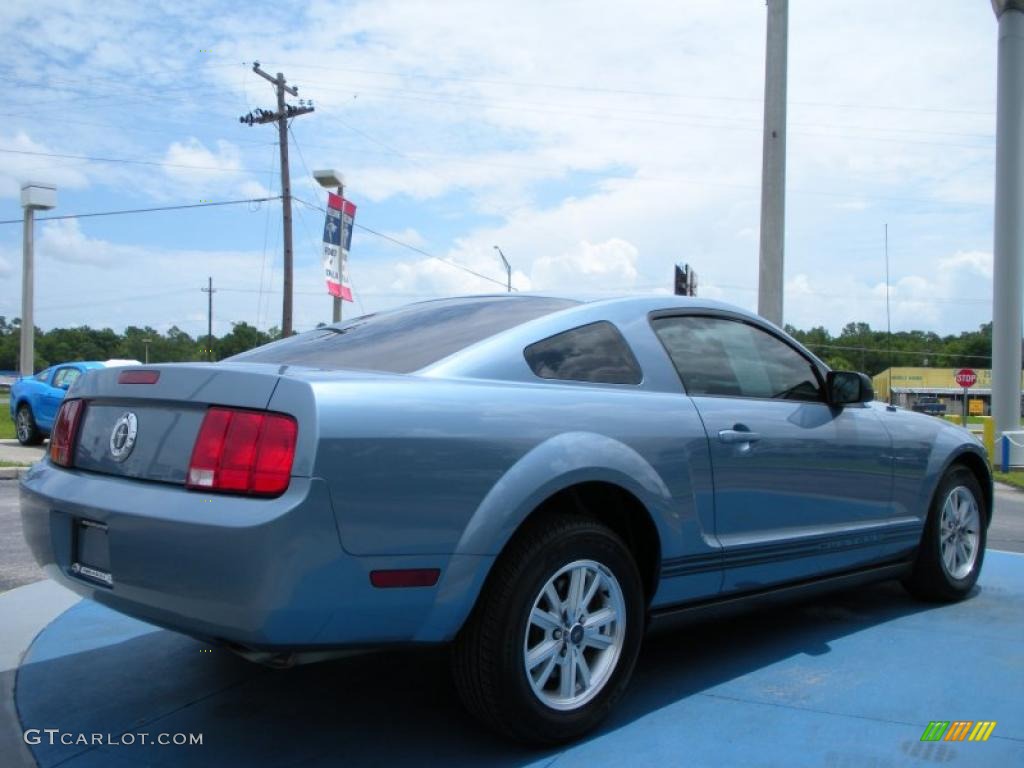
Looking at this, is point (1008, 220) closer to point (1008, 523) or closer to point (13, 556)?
point (1008, 523)

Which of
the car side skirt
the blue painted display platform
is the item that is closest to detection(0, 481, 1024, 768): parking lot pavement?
the blue painted display platform

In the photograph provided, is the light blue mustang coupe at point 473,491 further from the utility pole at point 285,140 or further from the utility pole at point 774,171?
the utility pole at point 285,140

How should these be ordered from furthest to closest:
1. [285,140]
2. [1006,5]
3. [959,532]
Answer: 1. [285,140]
2. [1006,5]
3. [959,532]

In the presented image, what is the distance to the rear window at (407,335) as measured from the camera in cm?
319

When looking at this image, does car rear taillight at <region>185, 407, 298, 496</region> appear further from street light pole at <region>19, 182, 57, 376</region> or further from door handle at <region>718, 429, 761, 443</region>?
street light pole at <region>19, 182, 57, 376</region>

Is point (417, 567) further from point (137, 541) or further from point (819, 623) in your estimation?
point (819, 623)

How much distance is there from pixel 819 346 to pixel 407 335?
317 feet

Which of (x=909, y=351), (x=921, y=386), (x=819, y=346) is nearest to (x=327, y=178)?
(x=921, y=386)

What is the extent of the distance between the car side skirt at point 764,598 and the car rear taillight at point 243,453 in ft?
4.92

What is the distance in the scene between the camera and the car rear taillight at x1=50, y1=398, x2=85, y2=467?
323 cm

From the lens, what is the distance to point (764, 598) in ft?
12.4

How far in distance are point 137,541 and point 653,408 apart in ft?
5.74

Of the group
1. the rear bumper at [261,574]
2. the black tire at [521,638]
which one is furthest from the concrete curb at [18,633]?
the black tire at [521,638]

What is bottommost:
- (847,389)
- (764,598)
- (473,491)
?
(764,598)
